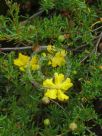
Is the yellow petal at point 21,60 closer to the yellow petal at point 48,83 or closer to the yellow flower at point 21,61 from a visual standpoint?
the yellow flower at point 21,61

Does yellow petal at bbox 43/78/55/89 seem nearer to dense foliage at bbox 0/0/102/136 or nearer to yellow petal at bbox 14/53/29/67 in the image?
dense foliage at bbox 0/0/102/136

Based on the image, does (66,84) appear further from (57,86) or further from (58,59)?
(58,59)

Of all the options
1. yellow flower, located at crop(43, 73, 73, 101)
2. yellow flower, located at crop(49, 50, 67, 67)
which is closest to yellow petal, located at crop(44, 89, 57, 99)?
yellow flower, located at crop(43, 73, 73, 101)

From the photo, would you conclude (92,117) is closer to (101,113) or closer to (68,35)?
(101,113)

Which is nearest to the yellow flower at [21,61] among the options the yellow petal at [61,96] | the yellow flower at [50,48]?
the yellow flower at [50,48]

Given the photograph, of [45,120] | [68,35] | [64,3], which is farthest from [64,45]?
[45,120]
